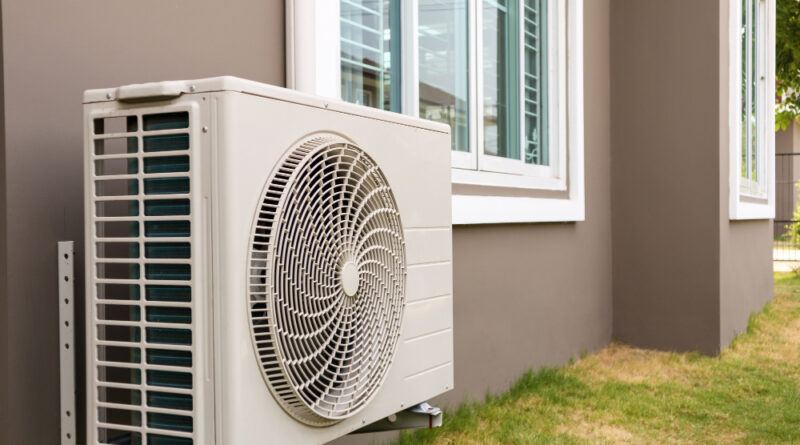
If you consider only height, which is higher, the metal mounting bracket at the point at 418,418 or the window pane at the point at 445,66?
the window pane at the point at 445,66

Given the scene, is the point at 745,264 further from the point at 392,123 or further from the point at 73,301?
the point at 73,301

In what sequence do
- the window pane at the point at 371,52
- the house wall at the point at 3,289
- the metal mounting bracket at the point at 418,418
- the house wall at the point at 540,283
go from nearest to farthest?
the house wall at the point at 3,289, the metal mounting bracket at the point at 418,418, the window pane at the point at 371,52, the house wall at the point at 540,283

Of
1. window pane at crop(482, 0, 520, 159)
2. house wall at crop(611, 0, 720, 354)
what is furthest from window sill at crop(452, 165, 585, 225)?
house wall at crop(611, 0, 720, 354)

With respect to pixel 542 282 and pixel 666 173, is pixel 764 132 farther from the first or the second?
pixel 542 282

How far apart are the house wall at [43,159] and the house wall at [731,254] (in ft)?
13.1

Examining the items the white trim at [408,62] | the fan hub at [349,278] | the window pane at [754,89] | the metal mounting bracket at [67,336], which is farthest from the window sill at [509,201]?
the window pane at [754,89]

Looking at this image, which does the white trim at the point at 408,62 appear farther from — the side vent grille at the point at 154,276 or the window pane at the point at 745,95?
the window pane at the point at 745,95

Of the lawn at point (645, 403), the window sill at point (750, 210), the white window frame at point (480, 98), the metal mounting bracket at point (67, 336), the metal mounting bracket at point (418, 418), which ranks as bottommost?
the lawn at point (645, 403)

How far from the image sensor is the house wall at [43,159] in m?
1.53

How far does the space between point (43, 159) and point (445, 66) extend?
2.04 m

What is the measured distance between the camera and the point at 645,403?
363 centimetres

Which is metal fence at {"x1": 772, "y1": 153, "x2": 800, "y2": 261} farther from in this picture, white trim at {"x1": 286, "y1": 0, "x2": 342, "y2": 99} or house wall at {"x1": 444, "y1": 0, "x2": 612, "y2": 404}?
white trim at {"x1": 286, "y1": 0, "x2": 342, "y2": 99}

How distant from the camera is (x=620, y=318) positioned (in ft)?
16.9

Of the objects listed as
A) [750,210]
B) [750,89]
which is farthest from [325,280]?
[750,89]
